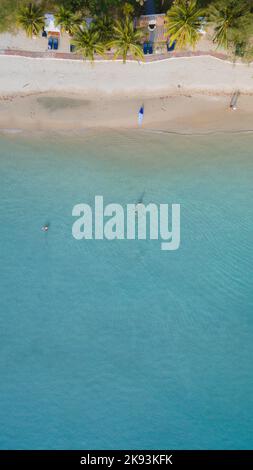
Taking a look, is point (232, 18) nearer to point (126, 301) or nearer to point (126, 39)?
point (126, 39)

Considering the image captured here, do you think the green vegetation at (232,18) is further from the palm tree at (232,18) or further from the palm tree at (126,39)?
the palm tree at (126,39)

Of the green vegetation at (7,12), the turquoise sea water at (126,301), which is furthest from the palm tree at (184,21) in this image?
the green vegetation at (7,12)

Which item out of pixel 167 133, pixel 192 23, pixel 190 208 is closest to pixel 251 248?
pixel 190 208

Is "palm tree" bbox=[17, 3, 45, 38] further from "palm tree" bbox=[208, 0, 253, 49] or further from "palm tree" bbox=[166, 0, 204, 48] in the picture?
"palm tree" bbox=[208, 0, 253, 49]

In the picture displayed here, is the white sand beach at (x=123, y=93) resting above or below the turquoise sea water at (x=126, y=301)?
above

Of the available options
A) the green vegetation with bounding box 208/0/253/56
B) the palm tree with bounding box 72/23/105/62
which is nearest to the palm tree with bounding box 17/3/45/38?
the palm tree with bounding box 72/23/105/62
